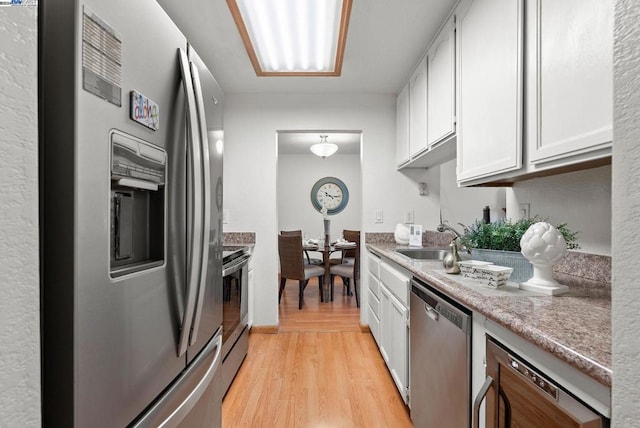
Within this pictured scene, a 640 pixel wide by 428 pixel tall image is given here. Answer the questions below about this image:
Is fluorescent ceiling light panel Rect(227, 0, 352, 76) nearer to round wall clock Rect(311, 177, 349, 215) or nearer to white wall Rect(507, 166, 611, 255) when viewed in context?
white wall Rect(507, 166, 611, 255)

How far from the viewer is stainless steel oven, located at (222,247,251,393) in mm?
1964

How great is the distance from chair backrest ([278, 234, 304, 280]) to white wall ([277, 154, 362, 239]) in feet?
8.02

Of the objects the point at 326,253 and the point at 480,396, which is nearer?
the point at 480,396

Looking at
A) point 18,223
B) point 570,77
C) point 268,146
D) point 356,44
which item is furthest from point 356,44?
point 18,223

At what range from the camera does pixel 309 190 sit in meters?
6.27

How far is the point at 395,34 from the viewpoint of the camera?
2092 millimetres

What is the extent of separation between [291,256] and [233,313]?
1578 millimetres

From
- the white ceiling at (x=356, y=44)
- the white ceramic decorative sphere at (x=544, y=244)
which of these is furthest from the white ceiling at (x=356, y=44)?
the white ceramic decorative sphere at (x=544, y=244)

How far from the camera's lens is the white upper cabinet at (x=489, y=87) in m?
1.26

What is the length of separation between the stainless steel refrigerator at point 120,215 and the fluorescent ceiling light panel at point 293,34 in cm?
111

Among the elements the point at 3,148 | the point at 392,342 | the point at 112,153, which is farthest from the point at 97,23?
the point at 392,342

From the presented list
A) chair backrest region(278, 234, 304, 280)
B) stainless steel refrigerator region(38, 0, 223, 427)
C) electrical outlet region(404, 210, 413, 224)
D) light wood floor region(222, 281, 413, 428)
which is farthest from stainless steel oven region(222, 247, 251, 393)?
electrical outlet region(404, 210, 413, 224)

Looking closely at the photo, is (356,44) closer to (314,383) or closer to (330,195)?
(314,383)

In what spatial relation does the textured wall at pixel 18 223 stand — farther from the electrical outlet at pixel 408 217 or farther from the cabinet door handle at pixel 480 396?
the electrical outlet at pixel 408 217
